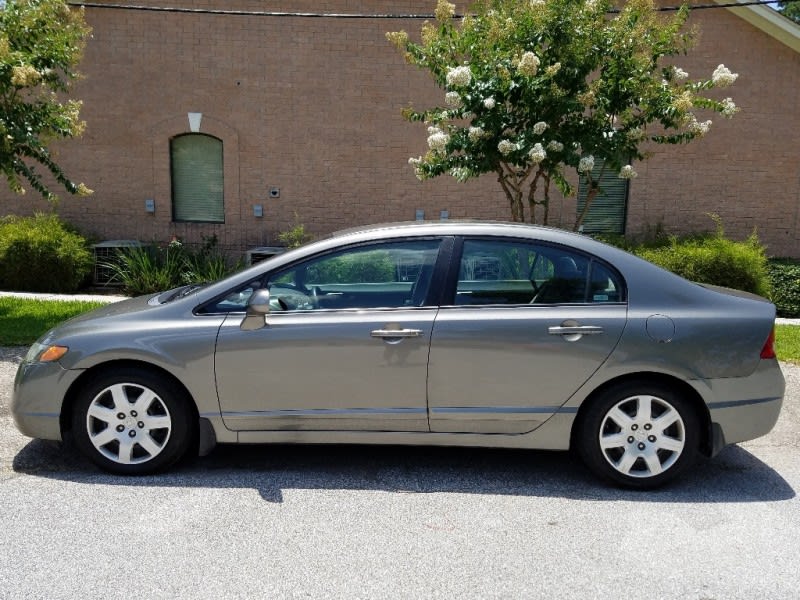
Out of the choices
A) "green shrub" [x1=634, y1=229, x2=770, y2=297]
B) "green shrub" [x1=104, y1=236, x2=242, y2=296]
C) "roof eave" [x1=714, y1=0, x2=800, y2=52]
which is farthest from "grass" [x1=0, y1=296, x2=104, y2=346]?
"roof eave" [x1=714, y1=0, x2=800, y2=52]

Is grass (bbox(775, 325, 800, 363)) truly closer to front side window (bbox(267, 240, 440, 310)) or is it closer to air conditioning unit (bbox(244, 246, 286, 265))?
front side window (bbox(267, 240, 440, 310))

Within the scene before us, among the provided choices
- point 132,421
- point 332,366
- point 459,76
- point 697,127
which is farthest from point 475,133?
point 132,421

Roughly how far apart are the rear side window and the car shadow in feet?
3.66

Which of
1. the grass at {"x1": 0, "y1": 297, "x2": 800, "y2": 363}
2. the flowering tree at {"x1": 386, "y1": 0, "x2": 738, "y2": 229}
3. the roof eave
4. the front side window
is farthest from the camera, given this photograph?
the roof eave

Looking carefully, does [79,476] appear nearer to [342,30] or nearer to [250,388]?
[250,388]

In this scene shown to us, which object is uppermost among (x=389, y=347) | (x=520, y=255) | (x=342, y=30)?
(x=342, y=30)

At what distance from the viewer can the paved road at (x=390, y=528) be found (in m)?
3.35

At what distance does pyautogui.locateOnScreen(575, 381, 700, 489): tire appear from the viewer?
434 centimetres

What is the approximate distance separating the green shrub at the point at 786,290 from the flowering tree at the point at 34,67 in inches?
403

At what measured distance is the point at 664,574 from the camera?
11.4ft

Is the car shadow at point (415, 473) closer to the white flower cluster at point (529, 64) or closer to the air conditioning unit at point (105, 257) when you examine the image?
the white flower cluster at point (529, 64)

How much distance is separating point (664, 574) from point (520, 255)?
197cm

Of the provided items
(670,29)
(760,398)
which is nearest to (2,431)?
(760,398)

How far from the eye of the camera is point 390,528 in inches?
153
